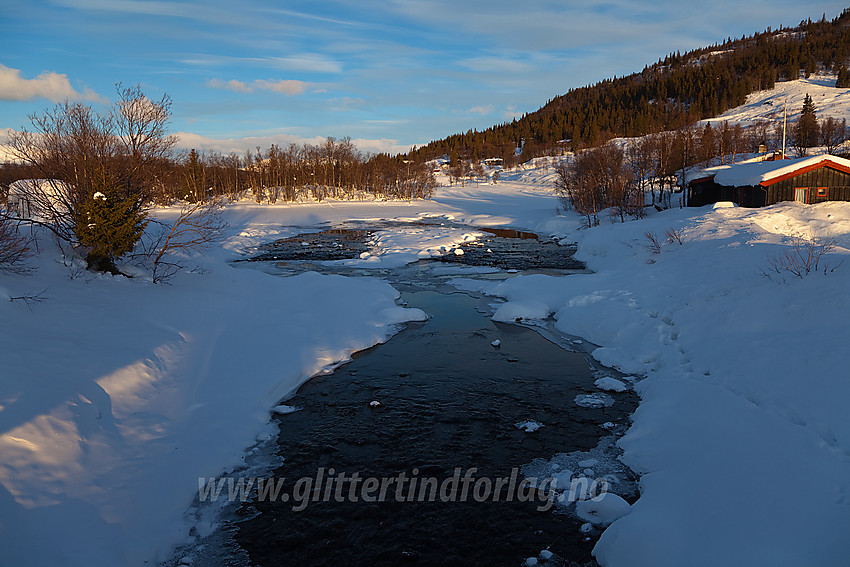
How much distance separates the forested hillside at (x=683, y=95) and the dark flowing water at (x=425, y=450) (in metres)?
111

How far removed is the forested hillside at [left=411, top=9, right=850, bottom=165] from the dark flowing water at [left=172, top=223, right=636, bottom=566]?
111 meters

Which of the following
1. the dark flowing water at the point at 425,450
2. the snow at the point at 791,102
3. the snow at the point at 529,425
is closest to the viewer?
the dark flowing water at the point at 425,450

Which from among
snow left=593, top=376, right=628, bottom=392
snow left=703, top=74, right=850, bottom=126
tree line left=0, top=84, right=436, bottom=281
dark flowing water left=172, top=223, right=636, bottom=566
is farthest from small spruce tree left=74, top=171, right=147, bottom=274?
snow left=703, top=74, right=850, bottom=126

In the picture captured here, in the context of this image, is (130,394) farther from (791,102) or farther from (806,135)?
(791,102)

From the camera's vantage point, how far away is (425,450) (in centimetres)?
876

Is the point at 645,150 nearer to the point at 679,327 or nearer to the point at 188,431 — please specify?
the point at 679,327

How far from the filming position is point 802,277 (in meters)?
12.3

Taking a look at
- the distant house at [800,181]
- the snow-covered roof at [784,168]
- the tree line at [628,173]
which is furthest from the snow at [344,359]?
the tree line at [628,173]

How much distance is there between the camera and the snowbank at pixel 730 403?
593 cm

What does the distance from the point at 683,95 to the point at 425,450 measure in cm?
16307

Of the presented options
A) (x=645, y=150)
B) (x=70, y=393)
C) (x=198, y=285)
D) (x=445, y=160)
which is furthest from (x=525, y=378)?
(x=445, y=160)

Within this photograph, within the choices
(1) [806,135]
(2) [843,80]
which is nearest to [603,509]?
(1) [806,135]

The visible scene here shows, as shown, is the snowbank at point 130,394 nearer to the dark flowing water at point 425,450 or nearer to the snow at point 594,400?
the dark flowing water at point 425,450

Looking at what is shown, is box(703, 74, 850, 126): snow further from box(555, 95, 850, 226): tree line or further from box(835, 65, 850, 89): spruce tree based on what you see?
box(555, 95, 850, 226): tree line
